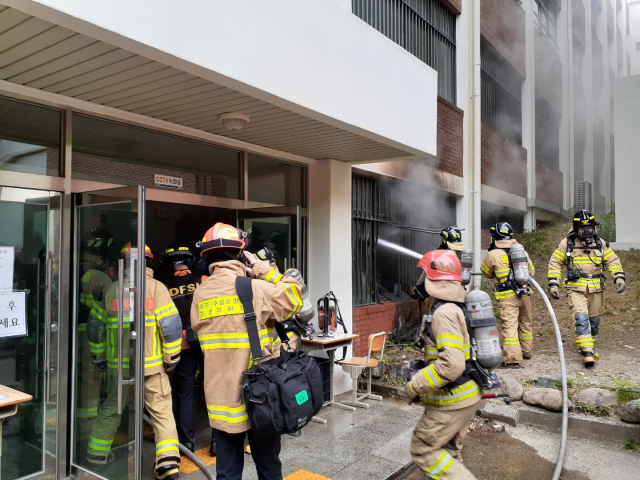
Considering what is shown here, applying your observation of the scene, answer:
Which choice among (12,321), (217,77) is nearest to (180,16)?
(217,77)

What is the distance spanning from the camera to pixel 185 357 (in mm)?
4641

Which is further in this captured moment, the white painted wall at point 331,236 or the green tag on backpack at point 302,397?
the white painted wall at point 331,236

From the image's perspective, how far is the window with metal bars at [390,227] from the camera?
24.7 ft

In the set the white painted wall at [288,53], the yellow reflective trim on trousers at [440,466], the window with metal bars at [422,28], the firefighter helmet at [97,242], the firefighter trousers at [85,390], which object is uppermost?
the window with metal bars at [422,28]

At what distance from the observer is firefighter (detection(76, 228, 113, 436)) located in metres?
3.78

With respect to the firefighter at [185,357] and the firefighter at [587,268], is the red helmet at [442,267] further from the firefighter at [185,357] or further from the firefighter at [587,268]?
the firefighter at [587,268]

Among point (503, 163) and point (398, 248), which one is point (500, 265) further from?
point (503, 163)

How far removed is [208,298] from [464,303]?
1.74 meters

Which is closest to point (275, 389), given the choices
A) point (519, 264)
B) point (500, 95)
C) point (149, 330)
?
point (149, 330)

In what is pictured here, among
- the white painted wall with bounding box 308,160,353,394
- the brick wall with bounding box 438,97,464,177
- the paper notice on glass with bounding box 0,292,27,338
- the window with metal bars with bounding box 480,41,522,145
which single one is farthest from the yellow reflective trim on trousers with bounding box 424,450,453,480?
the window with metal bars with bounding box 480,41,522,145

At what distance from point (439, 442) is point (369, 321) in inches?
161

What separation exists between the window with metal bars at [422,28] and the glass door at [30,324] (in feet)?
17.1

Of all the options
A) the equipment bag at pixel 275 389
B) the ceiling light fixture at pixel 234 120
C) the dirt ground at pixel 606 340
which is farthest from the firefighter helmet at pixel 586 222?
the equipment bag at pixel 275 389

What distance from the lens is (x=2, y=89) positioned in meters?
3.63
